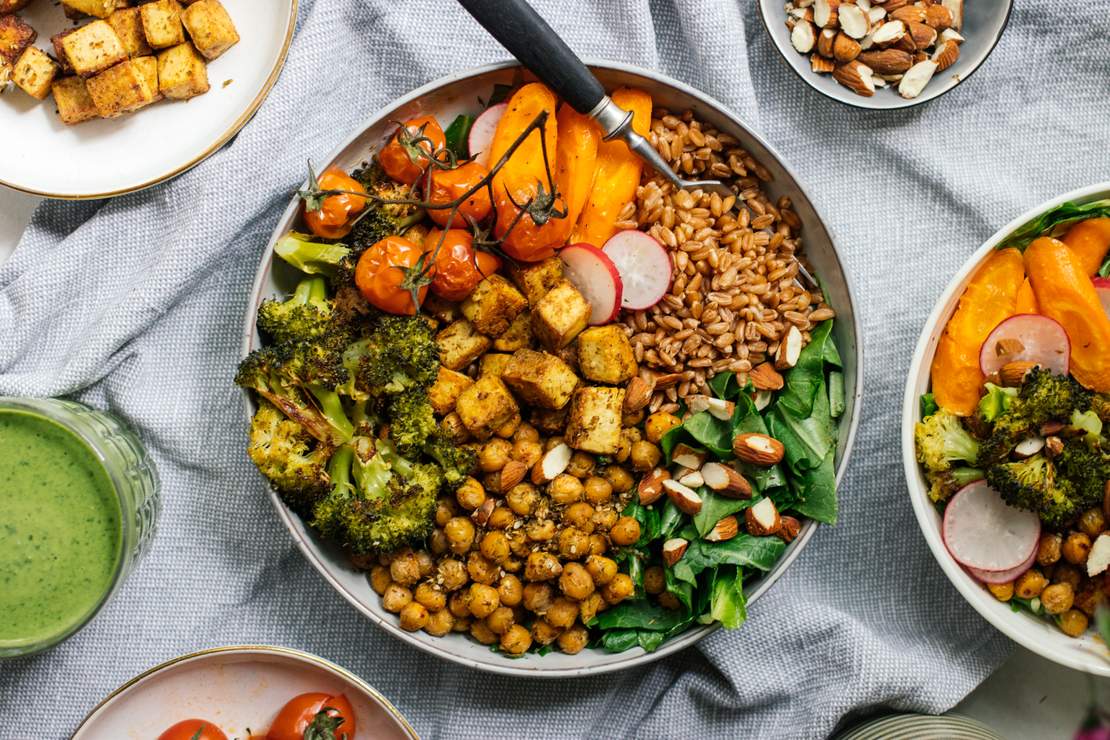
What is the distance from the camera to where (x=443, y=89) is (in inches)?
87.1

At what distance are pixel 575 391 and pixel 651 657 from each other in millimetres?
625

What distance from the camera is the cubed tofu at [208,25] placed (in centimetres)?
236

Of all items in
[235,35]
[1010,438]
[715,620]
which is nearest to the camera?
[1010,438]

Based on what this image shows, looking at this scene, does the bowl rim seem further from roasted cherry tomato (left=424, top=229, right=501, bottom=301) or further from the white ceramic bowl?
roasted cherry tomato (left=424, top=229, right=501, bottom=301)

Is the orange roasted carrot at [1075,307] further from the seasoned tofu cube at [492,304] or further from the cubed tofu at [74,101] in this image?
the cubed tofu at [74,101]

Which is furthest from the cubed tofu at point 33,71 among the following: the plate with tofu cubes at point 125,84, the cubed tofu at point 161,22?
the cubed tofu at point 161,22

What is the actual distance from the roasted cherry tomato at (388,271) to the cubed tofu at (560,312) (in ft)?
0.88

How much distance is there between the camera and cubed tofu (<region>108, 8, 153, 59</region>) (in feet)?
7.87

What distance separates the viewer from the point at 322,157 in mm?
2449

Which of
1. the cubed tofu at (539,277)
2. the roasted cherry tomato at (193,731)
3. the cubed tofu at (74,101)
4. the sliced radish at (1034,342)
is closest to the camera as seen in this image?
the sliced radish at (1034,342)

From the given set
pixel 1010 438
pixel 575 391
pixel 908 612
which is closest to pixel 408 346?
pixel 575 391

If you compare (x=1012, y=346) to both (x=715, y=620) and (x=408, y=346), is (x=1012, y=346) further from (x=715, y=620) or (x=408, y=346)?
(x=408, y=346)

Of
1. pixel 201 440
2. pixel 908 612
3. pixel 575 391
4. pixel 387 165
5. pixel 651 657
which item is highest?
pixel 387 165

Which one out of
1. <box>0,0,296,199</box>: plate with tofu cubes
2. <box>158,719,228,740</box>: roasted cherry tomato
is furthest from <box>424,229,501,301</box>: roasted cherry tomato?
<box>158,719,228,740</box>: roasted cherry tomato
